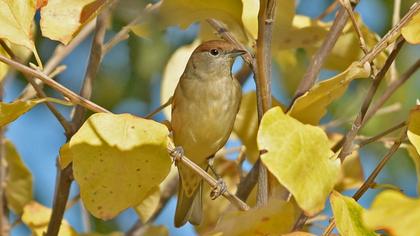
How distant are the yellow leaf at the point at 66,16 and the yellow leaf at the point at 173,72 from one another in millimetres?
836

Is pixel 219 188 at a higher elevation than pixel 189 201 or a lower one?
higher

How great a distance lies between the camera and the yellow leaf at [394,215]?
90 centimetres

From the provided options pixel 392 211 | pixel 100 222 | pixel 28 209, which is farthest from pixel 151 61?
pixel 392 211

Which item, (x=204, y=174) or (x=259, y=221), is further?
(x=204, y=174)

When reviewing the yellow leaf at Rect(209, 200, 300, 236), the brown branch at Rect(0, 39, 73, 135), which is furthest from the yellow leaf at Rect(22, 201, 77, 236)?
the yellow leaf at Rect(209, 200, 300, 236)

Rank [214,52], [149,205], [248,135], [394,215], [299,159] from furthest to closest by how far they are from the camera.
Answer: [214,52], [248,135], [149,205], [299,159], [394,215]

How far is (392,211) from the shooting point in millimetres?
921

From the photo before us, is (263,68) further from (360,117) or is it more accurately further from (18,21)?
(18,21)

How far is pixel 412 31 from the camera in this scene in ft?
4.01

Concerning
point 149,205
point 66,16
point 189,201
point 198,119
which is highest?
point 66,16

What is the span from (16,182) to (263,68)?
879mm

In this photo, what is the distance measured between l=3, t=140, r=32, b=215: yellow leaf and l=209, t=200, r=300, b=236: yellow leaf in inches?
36.0

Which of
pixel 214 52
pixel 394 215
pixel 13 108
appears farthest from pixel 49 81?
pixel 214 52

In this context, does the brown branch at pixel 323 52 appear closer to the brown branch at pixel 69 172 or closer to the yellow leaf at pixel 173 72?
the brown branch at pixel 69 172
